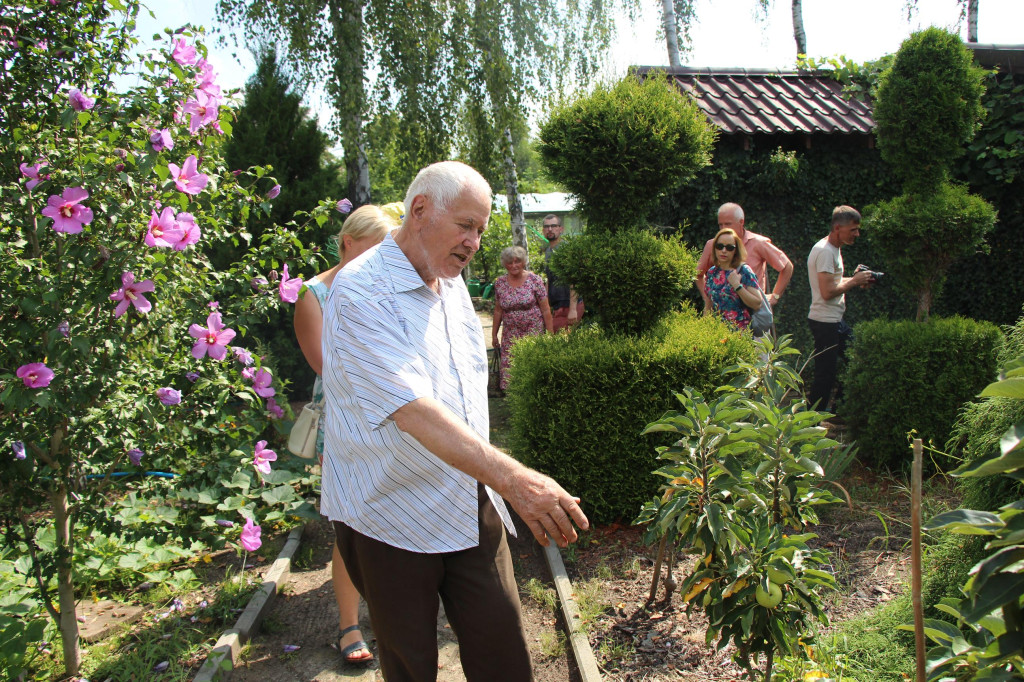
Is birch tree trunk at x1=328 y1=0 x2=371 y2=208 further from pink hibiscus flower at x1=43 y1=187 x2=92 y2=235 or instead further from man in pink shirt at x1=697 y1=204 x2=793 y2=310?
pink hibiscus flower at x1=43 y1=187 x2=92 y2=235

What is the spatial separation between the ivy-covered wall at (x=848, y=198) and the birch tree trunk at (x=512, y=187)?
8.27ft

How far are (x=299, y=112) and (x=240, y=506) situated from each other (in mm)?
6828

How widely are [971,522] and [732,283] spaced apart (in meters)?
4.24

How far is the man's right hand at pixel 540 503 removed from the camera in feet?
5.53

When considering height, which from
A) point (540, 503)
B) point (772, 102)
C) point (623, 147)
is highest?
point (772, 102)

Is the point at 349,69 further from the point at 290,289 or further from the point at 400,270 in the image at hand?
the point at 400,270

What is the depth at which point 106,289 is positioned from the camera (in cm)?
257

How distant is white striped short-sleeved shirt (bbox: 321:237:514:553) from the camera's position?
1.89m

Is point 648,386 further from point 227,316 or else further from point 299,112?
point 299,112

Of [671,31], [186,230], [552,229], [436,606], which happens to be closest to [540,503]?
[436,606]

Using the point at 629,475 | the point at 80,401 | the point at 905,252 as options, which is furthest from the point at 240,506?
the point at 905,252

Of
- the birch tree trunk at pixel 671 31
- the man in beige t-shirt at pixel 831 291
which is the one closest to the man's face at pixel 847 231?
the man in beige t-shirt at pixel 831 291

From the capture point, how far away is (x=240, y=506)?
3635 mm

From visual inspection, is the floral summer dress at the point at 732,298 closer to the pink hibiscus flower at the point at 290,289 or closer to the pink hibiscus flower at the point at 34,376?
the pink hibiscus flower at the point at 290,289
